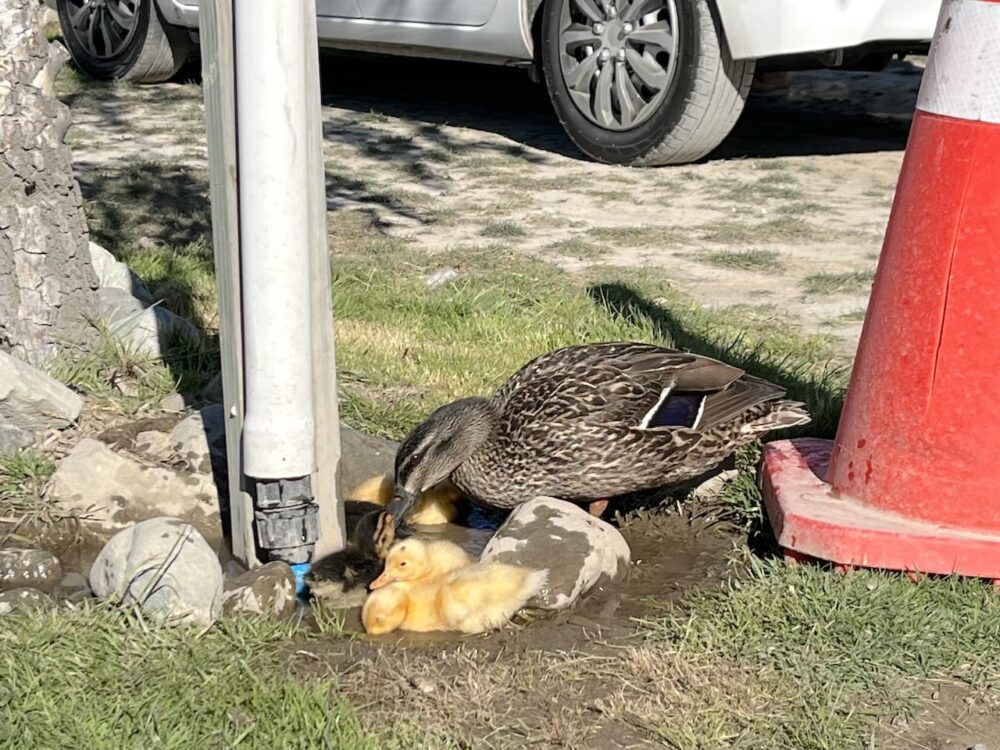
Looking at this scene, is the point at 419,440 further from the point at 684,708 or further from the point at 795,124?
the point at 795,124

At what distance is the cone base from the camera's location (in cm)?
397

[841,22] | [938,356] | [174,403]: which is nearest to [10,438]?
[174,403]

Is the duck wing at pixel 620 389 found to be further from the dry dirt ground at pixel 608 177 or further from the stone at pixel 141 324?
the dry dirt ground at pixel 608 177

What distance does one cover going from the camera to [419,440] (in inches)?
189

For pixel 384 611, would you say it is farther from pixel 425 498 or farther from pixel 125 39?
pixel 125 39

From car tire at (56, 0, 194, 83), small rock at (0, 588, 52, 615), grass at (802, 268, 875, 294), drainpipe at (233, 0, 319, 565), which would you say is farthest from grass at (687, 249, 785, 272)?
car tire at (56, 0, 194, 83)

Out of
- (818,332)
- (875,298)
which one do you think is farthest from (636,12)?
(875,298)

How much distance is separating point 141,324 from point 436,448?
1.60m

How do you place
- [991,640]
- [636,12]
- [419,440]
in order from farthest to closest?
[636,12]
[419,440]
[991,640]

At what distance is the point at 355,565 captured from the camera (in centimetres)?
451

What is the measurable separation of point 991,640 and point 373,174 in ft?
21.0

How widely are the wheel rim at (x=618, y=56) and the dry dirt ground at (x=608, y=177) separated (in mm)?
420

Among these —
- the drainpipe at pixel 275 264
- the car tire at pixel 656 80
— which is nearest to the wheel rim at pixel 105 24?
the car tire at pixel 656 80

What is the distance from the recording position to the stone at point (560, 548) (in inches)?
168
